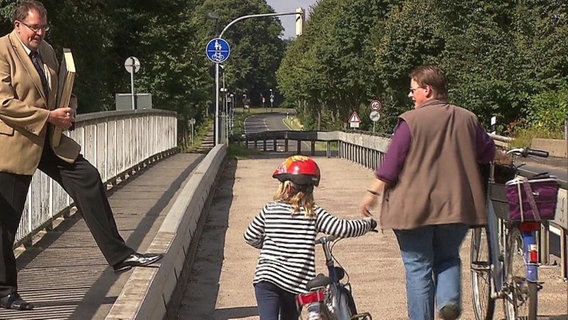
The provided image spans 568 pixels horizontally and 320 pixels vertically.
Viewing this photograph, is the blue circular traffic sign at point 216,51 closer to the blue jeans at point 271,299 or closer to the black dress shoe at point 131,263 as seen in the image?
the black dress shoe at point 131,263

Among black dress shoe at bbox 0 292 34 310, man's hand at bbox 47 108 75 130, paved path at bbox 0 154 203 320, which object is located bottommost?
paved path at bbox 0 154 203 320

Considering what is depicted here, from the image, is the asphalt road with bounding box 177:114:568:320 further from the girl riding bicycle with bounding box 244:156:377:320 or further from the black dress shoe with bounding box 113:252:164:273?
the girl riding bicycle with bounding box 244:156:377:320

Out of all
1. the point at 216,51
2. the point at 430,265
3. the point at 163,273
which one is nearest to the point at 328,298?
the point at 430,265

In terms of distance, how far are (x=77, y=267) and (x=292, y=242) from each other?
A: 2966 millimetres

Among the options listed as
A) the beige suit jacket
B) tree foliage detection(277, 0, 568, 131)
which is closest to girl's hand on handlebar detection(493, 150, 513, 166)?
the beige suit jacket

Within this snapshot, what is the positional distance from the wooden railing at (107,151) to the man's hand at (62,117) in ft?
7.78

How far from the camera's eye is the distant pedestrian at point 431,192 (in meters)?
5.65

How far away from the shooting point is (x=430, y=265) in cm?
577

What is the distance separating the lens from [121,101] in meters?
26.5

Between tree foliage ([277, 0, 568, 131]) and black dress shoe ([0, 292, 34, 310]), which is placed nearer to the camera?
black dress shoe ([0, 292, 34, 310])

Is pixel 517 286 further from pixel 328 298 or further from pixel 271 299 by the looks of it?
pixel 271 299

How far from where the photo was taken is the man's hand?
5.98 m

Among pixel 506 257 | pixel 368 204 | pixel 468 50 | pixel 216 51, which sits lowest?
pixel 506 257

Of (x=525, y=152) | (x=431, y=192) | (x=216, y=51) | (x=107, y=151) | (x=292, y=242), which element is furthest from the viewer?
(x=216, y=51)
